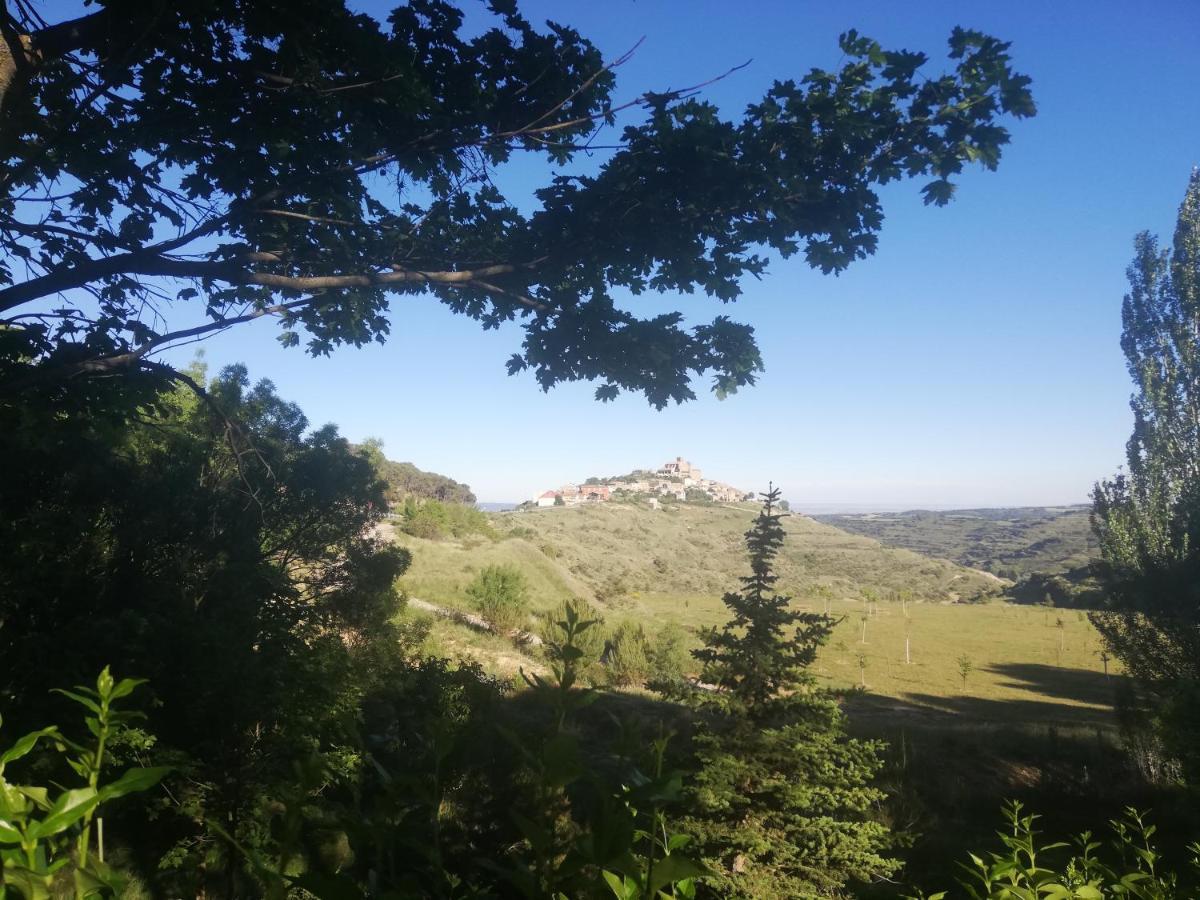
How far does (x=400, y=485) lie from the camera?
2212 inches

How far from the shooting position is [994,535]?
9600 cm

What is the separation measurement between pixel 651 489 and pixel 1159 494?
56.1 metres


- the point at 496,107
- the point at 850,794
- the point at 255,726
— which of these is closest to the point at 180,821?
the point at 255,726

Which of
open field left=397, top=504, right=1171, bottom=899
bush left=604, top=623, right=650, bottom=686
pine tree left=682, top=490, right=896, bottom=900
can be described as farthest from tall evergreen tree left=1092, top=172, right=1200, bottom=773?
bush left=604, top=623, right=650, bottom=686

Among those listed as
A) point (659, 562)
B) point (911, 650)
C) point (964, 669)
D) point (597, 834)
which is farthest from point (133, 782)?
point (659, 562)

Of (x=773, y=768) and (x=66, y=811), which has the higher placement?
(x=66, y=811)

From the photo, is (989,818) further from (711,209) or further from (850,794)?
(711,209)

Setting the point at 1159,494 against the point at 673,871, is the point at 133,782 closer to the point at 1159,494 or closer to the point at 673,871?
the point at 673,871

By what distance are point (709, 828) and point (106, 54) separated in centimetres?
818

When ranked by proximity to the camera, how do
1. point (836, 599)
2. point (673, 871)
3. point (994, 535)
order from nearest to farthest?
point (673, 871) → point (836, 599) → point (994, 535)

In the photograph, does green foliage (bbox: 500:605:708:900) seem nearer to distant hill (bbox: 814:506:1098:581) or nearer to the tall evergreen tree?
the tall evergreen tree

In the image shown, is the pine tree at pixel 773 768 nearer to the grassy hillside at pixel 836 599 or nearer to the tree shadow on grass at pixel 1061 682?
the grassy hillside at pixel 836 599

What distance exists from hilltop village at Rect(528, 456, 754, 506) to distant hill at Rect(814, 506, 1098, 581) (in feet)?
76.0

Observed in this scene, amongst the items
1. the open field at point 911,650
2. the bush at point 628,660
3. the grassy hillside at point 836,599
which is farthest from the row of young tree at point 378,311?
the bush at point 628,660
